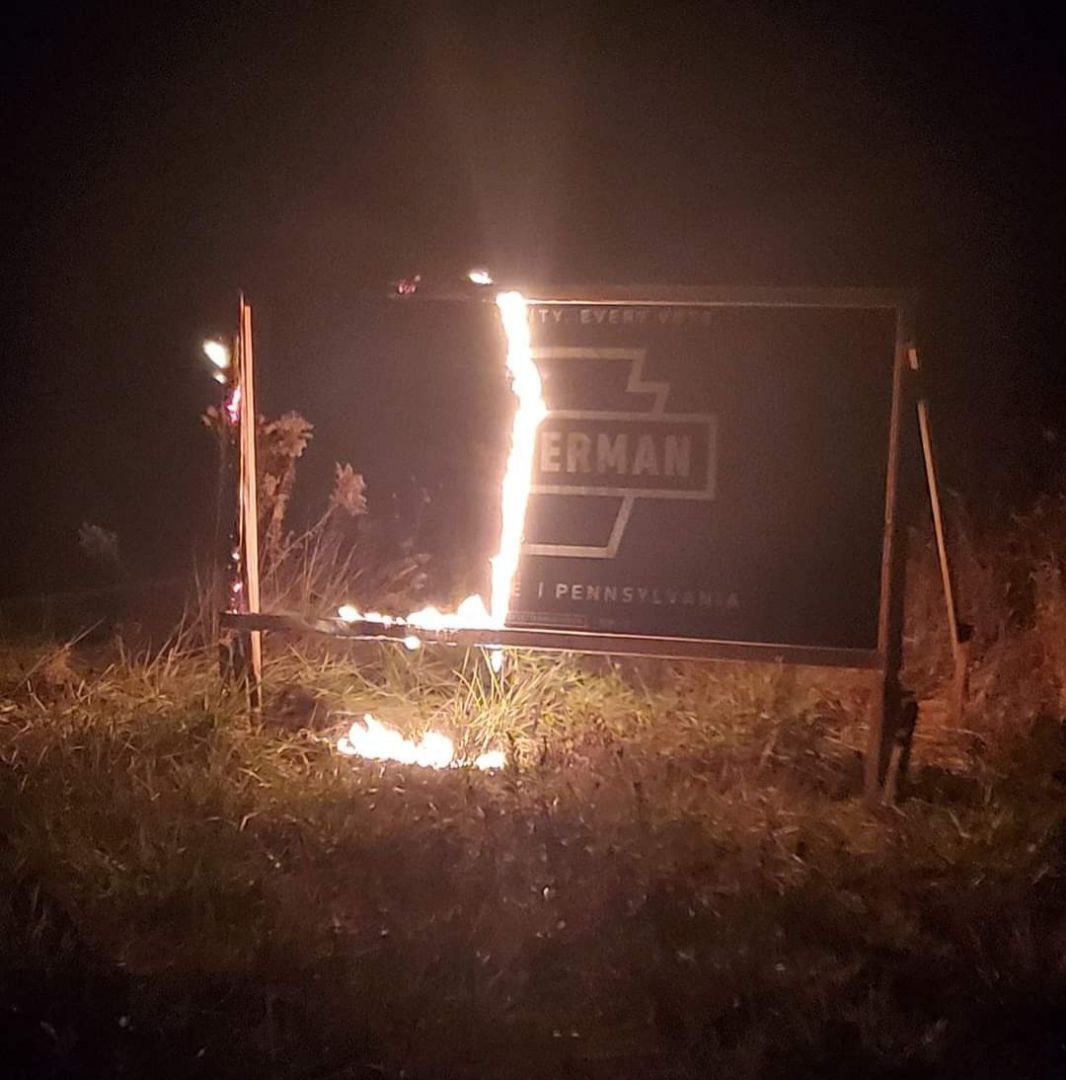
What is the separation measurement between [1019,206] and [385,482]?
6.24 m

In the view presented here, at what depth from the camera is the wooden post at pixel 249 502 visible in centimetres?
647

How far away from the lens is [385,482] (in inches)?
344

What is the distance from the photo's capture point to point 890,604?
5.66m

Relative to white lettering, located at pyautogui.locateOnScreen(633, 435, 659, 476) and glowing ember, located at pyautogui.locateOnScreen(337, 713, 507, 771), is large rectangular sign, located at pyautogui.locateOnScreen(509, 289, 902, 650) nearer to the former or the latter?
white lettering, located at pyautogui.locateOnScreen(633, 435, 659, 476)

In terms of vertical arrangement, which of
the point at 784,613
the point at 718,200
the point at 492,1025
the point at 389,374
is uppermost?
the point at 718,200

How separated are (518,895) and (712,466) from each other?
2056 mm

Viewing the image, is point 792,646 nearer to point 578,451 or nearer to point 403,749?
point 578,451

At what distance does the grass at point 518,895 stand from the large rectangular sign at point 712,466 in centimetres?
63

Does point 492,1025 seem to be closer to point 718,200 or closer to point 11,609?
point 11,609

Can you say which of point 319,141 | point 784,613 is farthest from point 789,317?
point 319,141

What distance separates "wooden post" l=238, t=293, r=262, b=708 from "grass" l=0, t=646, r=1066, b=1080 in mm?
219

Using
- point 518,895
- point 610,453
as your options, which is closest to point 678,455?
point 610,453

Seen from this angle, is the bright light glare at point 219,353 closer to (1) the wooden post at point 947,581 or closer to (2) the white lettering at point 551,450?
(2) the white lettering at point 551,450

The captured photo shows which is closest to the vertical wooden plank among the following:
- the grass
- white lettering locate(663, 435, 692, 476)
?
the grass
